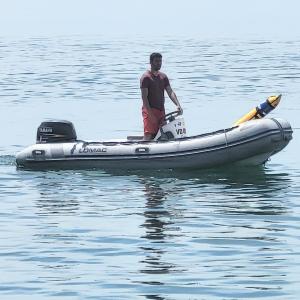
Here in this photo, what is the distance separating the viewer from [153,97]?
2158cm

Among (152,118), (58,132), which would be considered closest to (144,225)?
(152,118)

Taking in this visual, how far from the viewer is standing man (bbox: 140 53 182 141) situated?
21.4m

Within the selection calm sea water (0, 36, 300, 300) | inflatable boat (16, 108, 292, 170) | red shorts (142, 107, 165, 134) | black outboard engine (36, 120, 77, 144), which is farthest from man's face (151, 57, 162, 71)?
black outboard engine (36, 120, 77, 144)

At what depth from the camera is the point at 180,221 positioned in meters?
17.4

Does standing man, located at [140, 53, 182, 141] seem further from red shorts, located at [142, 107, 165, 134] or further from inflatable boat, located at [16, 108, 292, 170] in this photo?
inflatable boat, located at [16, 108, 292, 170]

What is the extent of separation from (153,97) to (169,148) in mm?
829

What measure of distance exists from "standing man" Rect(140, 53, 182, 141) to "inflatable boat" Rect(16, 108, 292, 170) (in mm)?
143

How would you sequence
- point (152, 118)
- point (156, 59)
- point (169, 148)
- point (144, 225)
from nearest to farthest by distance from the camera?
point (144, 225), point (156, 59), point (169, 148), point (152, 118)

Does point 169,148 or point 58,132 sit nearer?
point 169,148

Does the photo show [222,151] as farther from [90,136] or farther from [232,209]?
[90,136]

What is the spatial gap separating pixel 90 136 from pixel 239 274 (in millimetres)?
15185

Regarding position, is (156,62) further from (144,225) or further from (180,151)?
(144,225)

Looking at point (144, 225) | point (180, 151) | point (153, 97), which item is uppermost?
point (153, 97)

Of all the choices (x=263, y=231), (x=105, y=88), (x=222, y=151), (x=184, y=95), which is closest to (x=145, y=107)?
(x=222, y=151)
